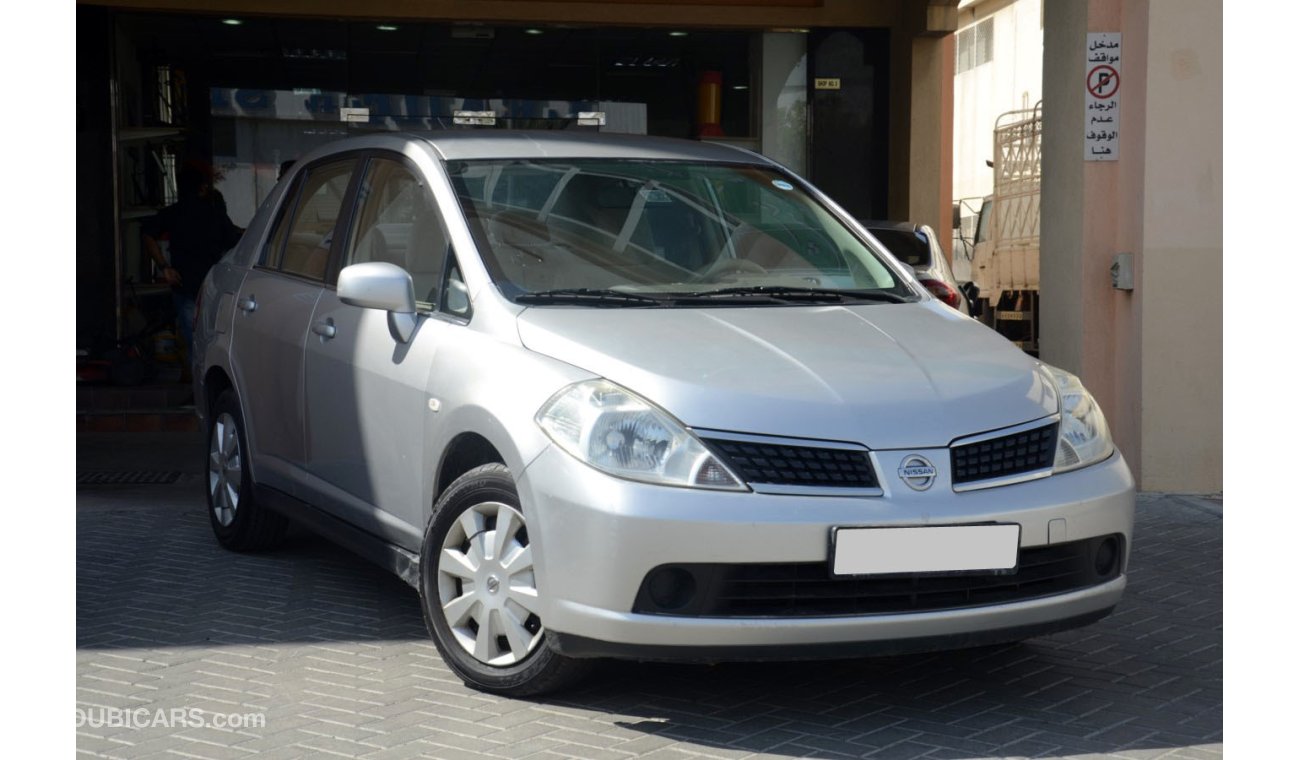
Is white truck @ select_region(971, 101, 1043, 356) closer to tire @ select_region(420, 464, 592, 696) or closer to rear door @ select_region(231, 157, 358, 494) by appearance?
rear door @ select_region(231, 157, 358, 494)

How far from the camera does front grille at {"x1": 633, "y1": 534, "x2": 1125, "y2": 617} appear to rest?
13.6 feet

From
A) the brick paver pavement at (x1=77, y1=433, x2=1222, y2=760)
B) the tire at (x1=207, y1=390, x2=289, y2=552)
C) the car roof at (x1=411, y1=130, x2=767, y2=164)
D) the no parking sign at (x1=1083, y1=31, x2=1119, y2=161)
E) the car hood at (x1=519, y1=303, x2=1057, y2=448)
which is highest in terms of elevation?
the no parking sign at (x1=1083, y1=31, x2=1119, y2=161)

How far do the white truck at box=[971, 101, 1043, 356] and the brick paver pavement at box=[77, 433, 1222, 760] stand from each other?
1594cm

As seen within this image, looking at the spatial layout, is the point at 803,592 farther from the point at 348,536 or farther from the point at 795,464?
the point at 348,536

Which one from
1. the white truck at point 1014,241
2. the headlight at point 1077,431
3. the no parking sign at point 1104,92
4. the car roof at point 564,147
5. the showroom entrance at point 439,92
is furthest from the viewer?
the white truck at point 1014,241

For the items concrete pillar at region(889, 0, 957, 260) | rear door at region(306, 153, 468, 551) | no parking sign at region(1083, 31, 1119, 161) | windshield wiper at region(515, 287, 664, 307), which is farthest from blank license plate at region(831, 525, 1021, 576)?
concrete pillar at region(889, 0, 957, 260)

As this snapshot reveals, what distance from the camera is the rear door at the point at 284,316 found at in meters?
6.01

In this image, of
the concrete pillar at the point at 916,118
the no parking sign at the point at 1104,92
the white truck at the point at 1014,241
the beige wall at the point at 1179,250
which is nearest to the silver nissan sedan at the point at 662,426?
the beige wall at the point at 1179,250

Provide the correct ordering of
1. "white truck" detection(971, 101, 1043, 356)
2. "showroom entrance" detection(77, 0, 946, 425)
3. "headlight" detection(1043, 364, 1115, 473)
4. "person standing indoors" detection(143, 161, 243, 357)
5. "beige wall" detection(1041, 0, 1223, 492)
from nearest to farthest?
"headlight" detection(1043, 364, 1115, 473)
"beige wall" detection(1041, 0, 1223, 492)
"person standing indoors" detection(143, 161, 243, 357)
"showroom entrance" detection(77, 0, 946, 425)
"white truck" detection(971, 101, 1043, 356)

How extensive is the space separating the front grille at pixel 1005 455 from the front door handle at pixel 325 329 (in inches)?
91.9

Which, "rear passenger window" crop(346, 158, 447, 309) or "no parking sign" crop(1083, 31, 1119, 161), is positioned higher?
"no parking sign" crop(1083, 31, 1119, 161)

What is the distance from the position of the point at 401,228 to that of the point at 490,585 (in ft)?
5.01

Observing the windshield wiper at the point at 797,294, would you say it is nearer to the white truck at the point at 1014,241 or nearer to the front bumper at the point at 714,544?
the front bumper at the point at 714,544
